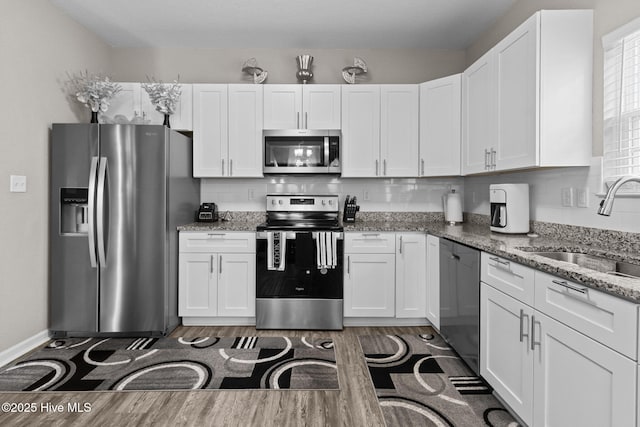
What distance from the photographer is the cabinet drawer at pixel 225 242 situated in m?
3.23

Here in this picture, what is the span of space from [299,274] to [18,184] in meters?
2.20

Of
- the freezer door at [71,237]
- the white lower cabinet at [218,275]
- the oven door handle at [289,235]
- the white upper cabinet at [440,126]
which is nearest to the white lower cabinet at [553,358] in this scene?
the oven door handle at [289,235]

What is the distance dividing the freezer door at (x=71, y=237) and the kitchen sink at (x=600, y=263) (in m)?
3.24

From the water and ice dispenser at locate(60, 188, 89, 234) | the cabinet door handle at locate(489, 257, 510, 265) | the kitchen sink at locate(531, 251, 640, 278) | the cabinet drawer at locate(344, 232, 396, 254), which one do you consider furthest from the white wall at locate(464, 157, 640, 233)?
the water and ice dispenser at locate(60, 188, 89, 234)

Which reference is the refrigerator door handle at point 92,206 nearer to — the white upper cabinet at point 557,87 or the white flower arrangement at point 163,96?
the white flower arrangement at point 163,96

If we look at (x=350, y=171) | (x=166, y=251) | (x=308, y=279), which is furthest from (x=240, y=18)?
(x=308, y=279)

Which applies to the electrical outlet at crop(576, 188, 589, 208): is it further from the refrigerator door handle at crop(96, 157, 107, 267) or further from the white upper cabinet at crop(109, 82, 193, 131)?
the refrigerator door handle at crop(96, 157, 107, 267)

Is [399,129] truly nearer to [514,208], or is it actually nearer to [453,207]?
[453,207]

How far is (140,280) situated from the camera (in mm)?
2969

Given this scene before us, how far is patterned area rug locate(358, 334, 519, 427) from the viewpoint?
1.94m

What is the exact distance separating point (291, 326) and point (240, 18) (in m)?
2.76

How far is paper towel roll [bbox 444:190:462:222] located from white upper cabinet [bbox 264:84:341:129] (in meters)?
1.34

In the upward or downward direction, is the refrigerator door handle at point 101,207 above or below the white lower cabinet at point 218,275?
above

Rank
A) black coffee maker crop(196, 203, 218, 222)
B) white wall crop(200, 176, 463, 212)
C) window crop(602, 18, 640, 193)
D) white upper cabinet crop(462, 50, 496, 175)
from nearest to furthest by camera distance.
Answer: window crop(602, 18, 640, 193) → white upper cabinet crop(462, 50, 496, 175) → black coffee maker crop(196, 203, 218, 222) → white wall crop(200, 176, 463, 212)
